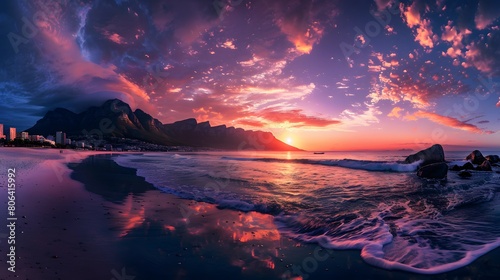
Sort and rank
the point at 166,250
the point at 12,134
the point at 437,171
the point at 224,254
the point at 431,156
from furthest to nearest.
Result: the point at 12,134
the point at 431,156
the point at 437,171
the point at 166,250
the point at 224,254

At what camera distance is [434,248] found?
20.8 ft

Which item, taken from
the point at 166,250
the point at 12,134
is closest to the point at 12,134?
the point at 12,134

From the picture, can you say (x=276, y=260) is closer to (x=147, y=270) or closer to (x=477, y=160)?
A: (x=147, y=270)

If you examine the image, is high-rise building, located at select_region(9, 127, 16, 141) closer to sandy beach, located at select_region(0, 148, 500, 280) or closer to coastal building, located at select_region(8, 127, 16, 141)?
coastal building, located at select_region(8, 127, 16, 141)

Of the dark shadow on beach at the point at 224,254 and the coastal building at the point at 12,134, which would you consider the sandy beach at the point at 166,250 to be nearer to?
the dark shadow on beach at the point at 224,254

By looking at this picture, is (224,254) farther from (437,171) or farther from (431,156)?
(431,156)

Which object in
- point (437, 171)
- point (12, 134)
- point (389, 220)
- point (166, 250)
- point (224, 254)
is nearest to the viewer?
point (224, 254)

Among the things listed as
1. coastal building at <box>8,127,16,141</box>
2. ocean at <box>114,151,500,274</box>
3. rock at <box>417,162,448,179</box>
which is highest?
coastal building at <box>8,127,16,141</box>

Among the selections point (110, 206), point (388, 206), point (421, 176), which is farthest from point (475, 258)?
point (421, 176)

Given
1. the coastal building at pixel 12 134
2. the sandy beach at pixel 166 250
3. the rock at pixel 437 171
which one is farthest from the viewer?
the coastal building at pixel 12 134

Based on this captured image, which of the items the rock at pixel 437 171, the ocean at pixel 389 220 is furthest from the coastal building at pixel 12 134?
the rock at pixel 437 171

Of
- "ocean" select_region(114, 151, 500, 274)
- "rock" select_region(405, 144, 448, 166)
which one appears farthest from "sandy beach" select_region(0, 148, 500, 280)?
"rock" select_region(405, 144, 448, 166)

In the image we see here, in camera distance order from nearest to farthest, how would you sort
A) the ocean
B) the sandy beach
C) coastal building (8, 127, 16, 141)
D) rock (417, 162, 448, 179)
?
the sandy beach → the ocean → rock (417, 162, 448, 179) → coastal building (8, 127, 16, 141)

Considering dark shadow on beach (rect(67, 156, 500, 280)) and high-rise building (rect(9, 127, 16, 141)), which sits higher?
high-rise building (rect(9, 127, 16, 141))
